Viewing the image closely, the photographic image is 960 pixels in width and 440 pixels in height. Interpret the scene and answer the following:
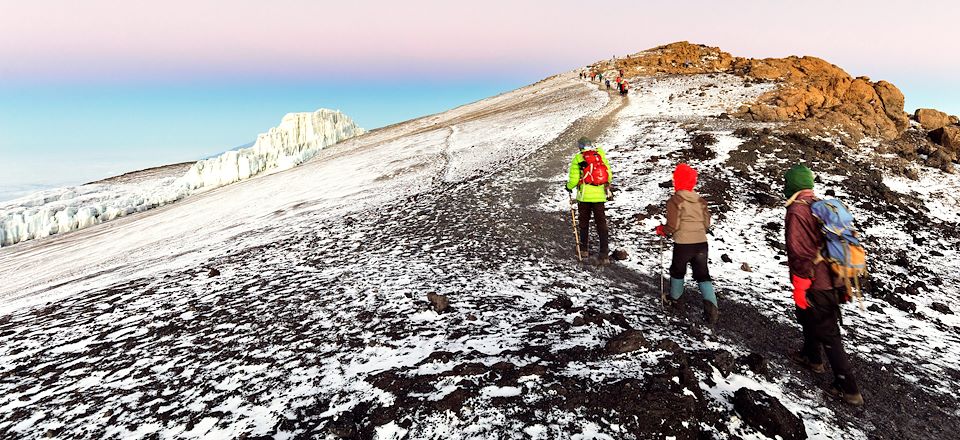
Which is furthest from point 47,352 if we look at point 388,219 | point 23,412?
point 388,219

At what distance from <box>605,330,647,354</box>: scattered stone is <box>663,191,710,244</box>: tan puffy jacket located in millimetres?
1907

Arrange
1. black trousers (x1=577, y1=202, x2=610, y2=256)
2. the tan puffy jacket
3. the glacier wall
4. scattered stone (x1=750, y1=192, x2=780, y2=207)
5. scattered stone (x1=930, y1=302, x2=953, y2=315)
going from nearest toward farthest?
the tan puffy jacket → scattered stone (x1=930, y1=302, x2=953, y2=315) → black trousers (x1=577, y1=202, x2=610, y2=256) → scattered stone (x1=750, y1=192, x2=780, y2=207) → the glacier wall

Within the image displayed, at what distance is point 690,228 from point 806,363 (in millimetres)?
2394

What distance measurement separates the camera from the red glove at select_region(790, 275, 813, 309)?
209 inches

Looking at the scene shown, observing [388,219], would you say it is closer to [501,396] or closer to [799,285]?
[501,396]

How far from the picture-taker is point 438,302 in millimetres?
7793

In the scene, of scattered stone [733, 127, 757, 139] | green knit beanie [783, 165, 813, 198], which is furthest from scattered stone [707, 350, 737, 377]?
scattered stone [733, 127, 757, 139]

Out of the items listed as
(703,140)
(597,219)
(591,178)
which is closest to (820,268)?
(591,178)

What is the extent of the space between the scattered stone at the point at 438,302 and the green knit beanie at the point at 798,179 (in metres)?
5.41

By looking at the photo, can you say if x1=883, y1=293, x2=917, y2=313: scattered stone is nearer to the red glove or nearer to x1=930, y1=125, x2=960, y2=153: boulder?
the red glove

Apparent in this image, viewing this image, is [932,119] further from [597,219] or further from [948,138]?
[597,219]

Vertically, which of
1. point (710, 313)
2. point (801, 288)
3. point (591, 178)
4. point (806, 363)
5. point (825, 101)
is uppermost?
point (591, 178)

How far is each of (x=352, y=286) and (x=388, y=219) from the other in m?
6.16

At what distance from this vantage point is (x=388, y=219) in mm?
15320
